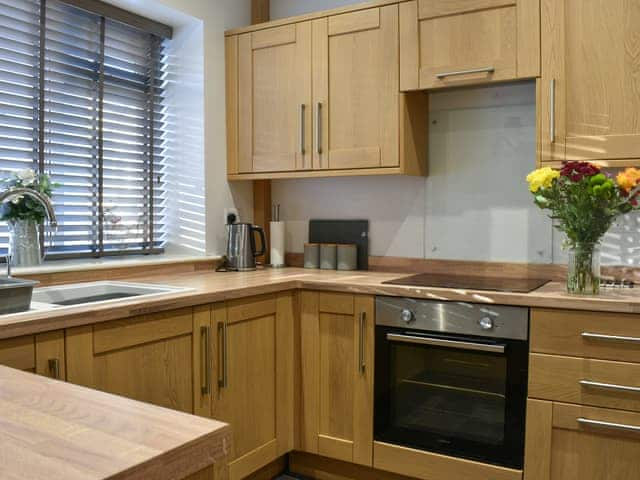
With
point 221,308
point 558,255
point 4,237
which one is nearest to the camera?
point 221,308

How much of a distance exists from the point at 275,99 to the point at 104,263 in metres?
1.15

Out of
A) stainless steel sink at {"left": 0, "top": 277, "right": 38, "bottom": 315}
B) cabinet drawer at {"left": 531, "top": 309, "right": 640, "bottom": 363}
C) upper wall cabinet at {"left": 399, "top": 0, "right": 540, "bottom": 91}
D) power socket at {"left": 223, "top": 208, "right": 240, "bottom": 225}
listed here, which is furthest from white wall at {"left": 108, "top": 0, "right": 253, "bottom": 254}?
cabinet drawer at {"left": 531, "top": 309, "right": 640, "bottom": 363}

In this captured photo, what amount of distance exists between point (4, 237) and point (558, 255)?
2328 mm

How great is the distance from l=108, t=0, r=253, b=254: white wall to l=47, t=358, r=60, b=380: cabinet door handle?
1.45 meters

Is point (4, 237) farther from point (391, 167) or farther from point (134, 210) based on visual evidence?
point (391, 167)

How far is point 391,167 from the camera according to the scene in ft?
8.87

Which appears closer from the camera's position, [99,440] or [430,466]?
[99,440]

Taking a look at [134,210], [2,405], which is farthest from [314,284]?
[2,405]

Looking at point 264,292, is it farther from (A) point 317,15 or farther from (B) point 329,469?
(A) point 317,15

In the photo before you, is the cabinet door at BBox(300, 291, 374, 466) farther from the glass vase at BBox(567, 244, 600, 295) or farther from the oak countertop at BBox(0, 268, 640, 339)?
the glass vase at BBox(567, 244, 600, 295)

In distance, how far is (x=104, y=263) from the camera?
2600 millimetres

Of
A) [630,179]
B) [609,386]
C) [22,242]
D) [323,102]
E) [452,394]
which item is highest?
[323,102]

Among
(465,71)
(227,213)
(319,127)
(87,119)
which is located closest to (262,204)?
(227,213)

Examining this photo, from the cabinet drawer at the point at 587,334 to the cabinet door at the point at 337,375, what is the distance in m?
0.67
